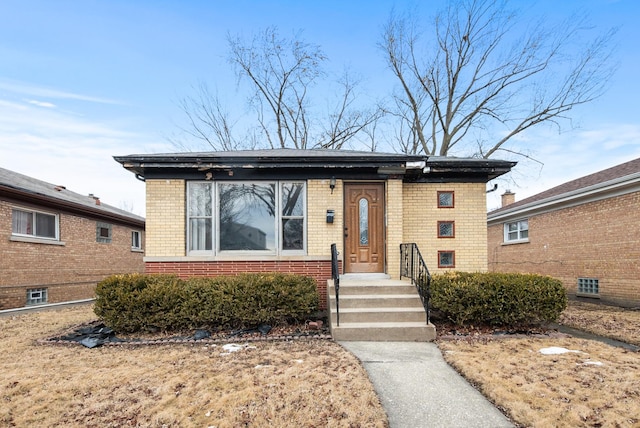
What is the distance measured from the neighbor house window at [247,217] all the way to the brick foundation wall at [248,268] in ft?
1.05

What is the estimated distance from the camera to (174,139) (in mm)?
20766

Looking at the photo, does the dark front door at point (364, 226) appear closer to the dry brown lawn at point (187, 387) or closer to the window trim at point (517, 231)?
the dry brown lawn at point (187, 387)

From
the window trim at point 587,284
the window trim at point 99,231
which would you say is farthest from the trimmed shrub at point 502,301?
the window trim at point 99,231

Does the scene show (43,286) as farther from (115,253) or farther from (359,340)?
(359,340)

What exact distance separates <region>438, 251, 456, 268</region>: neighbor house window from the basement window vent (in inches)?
231

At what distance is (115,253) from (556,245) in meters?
16.4

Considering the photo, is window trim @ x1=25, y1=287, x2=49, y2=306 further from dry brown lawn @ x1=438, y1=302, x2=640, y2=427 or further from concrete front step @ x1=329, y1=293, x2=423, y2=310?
dry brown lawn @ x1=438, y1=302, x2=640, y2=427

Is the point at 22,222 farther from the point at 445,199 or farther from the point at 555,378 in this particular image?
→ the point at 555,378

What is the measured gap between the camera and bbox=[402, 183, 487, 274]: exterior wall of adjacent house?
7.88 metres

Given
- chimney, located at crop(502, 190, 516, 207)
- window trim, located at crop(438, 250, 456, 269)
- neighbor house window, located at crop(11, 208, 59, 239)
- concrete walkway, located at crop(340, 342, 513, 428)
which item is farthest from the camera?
chimney, located at crop(502, 190, 516, 207)

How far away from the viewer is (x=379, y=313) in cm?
573

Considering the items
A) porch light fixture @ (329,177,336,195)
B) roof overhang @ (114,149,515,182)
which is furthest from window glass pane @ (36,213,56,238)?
porch light fixture @ (329,177,336,195)

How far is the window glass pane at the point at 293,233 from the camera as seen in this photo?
741cm

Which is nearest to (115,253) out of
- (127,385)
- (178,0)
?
(178,0)
